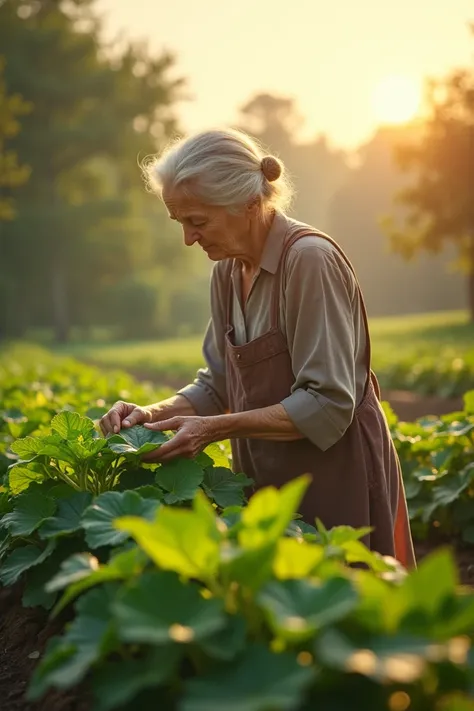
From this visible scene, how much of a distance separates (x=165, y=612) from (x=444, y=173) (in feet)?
90.4

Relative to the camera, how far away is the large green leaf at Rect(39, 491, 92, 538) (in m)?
2.20

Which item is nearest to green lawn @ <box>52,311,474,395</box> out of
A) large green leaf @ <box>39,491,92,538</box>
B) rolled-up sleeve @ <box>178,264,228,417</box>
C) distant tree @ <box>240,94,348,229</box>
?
rolled-up sleeve @ <box>178,264,228,417</box>

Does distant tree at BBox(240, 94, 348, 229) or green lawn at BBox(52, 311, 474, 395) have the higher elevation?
distant tree at BBox(240, 94, 348, 229)

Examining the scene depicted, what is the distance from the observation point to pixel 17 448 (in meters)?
2.44

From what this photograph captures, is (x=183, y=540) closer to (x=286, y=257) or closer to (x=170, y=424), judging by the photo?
(x=170, y=424)

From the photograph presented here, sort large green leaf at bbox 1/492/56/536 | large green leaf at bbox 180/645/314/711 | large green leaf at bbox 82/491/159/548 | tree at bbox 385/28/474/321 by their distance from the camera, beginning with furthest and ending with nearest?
tree at bbox 385/28/474/321
large green leaf at bbox 1/492/56/536
large green leaf at bbox 82/491/159/548
large green leaf at bbox 180/645/314/711

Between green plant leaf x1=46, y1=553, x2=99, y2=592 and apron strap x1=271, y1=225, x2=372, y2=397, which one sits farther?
apron strap x1=271, y1=225, x2=372, y2=397

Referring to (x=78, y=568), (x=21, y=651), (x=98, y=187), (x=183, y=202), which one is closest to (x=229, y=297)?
(x=183, y=202)

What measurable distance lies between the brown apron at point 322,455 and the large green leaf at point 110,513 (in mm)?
776

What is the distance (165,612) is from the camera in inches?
57.5

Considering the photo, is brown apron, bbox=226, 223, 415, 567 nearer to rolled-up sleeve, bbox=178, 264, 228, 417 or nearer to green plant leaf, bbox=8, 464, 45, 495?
rolled-up sleeve, bbox=178, 264, 228, 417

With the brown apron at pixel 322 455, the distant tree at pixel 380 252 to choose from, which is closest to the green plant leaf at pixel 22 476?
the brown apron at pixel 322 455

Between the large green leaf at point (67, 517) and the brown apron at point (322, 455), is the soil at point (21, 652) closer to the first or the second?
the large green leaf at point (67, 517)

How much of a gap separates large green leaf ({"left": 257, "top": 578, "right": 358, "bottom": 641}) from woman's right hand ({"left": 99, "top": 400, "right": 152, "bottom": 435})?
4.26 ft
